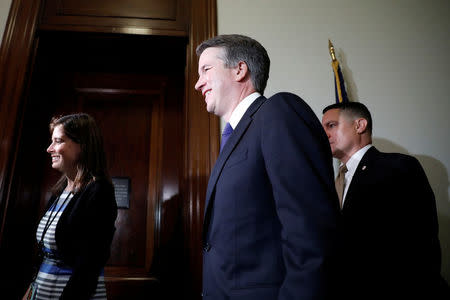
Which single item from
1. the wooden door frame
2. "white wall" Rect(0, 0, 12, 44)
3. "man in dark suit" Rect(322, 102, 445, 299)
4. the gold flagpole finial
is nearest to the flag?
the gold flagpole finial

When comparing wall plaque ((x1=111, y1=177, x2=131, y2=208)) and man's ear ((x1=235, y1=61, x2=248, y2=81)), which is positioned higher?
man's ear ((x1=235, y1=61, x2=248, y2=81))

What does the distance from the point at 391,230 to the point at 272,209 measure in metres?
0.97

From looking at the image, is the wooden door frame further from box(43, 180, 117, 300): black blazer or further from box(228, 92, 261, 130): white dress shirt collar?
box(228, 92, 261, 130): white dress shirt collar

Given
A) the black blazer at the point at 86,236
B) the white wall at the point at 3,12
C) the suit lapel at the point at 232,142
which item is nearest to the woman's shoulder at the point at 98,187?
the black blazer at the point at 86,236

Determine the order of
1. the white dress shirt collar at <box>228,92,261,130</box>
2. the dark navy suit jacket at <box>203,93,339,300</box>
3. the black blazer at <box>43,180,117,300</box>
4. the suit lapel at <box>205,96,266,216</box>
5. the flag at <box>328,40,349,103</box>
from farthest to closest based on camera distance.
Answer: the flag at <box>328,40,349,103</box>, the black blazer at <box>43,180,117,300</box>, the white dress shirt collar at <box>228,92,261,130</box>, the suit lapel at <box>205,96,266,216</box>, the dark navy suit jacket at <box>203,93,339,300</box>

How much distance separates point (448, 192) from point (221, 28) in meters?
1.94

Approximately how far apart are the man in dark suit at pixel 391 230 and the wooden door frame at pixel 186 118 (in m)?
0.84

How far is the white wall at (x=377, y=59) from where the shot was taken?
2246 millimetres

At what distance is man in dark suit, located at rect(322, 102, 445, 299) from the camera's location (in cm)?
147

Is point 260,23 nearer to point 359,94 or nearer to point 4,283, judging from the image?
point 359,94

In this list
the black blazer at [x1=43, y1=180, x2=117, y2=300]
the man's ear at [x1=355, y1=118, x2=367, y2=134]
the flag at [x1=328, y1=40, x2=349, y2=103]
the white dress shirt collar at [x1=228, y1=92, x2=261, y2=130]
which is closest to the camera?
the white dress shirt collar at [x1=228, y1=92, x2=261, y2=130]

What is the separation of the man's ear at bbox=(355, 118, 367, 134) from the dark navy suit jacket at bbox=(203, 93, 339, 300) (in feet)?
3.89

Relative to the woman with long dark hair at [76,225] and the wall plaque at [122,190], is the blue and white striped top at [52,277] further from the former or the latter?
the wall plaque at [122,190]

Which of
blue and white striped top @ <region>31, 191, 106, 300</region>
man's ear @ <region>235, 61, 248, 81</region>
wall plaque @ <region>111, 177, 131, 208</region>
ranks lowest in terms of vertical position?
blue and white striped top @ <region>31, 191, 106, 300</region>
